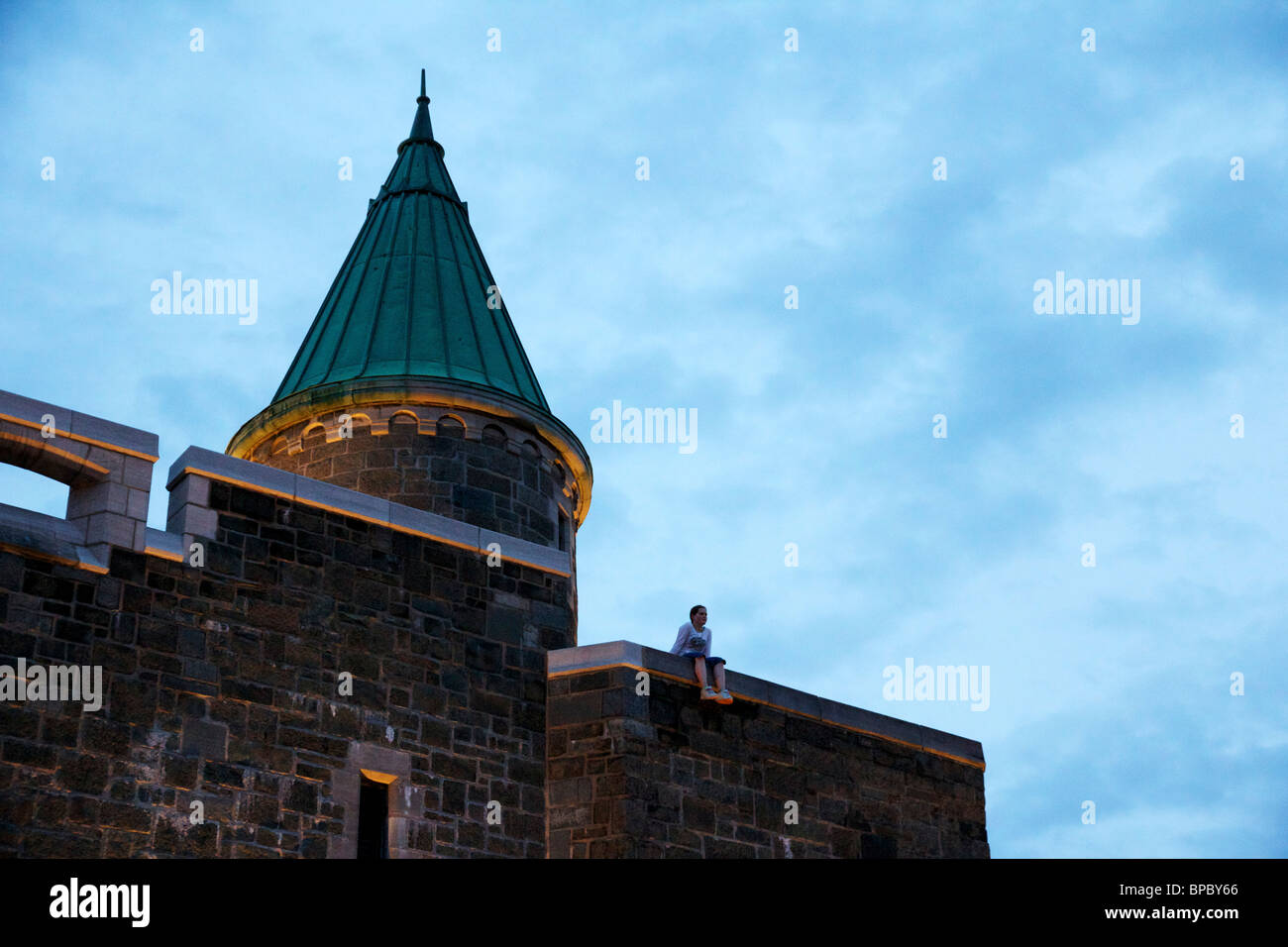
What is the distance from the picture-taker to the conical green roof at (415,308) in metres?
21.1

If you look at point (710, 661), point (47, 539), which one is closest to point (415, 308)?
point (710, 661)

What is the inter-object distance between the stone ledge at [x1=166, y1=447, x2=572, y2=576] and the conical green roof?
3222 mm

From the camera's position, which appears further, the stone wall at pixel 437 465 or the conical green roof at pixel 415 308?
the conical green roof at pixel 415 308

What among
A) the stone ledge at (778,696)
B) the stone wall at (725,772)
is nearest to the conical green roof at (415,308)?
the stone ledge at (778,696)

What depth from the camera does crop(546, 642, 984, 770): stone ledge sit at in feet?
57.8

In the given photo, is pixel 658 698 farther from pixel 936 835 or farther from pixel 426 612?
pixel 936 835

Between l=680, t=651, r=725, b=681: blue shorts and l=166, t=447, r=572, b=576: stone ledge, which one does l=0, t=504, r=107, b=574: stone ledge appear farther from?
l=680, t=651, r=725, b=681: blue shorts

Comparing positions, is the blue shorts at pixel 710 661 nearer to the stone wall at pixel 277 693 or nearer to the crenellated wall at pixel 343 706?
the crenellated wall at pixel 343 706

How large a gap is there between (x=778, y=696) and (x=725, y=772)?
120cm

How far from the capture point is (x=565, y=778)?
1728 centimetres

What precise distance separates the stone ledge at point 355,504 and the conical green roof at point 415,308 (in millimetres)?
3222

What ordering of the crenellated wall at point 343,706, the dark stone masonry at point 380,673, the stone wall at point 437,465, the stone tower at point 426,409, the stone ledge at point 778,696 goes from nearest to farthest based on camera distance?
the crenellated wall at point 343,706, the dark stone masonry at point 380,673, the stone ledge at point 778,696, the stone wall at point 437,465, the stone tower at point 426,409
